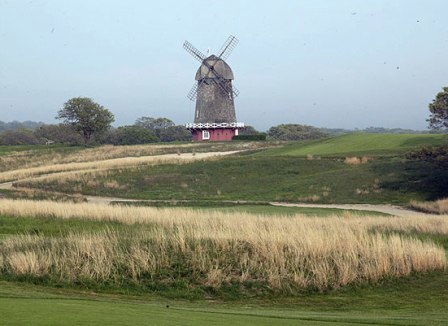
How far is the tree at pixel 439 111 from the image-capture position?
4225cm

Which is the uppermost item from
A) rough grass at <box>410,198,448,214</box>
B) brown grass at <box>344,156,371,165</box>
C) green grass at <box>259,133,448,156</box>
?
green grass at <box>259,133,448,156</box>

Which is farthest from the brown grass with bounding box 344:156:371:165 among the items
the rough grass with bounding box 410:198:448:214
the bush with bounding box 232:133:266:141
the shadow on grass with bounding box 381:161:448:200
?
the bush with bounding box 232:133:266:141

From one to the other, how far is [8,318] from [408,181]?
131 feet

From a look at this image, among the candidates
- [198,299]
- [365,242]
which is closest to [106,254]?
[198,299]

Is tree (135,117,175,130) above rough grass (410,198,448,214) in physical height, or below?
above

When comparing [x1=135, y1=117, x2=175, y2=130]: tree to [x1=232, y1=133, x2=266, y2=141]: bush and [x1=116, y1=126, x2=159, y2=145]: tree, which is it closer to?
[x1=116, y1=126, x2=159, y2=145]: tree

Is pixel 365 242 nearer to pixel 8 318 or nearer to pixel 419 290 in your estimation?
pixel 419 290

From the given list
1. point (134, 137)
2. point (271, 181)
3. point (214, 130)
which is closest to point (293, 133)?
point (134, 137)

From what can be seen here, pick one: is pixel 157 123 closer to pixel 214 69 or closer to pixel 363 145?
pixel 214 69

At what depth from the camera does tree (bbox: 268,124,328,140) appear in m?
139

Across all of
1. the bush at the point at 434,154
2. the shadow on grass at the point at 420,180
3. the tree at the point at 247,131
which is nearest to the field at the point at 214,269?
the bush at the point at 434,154

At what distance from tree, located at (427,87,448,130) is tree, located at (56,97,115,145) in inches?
2585

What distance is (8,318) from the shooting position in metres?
7.65

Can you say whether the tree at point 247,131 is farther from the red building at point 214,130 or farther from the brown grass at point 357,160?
the brown grass at point 357,160
